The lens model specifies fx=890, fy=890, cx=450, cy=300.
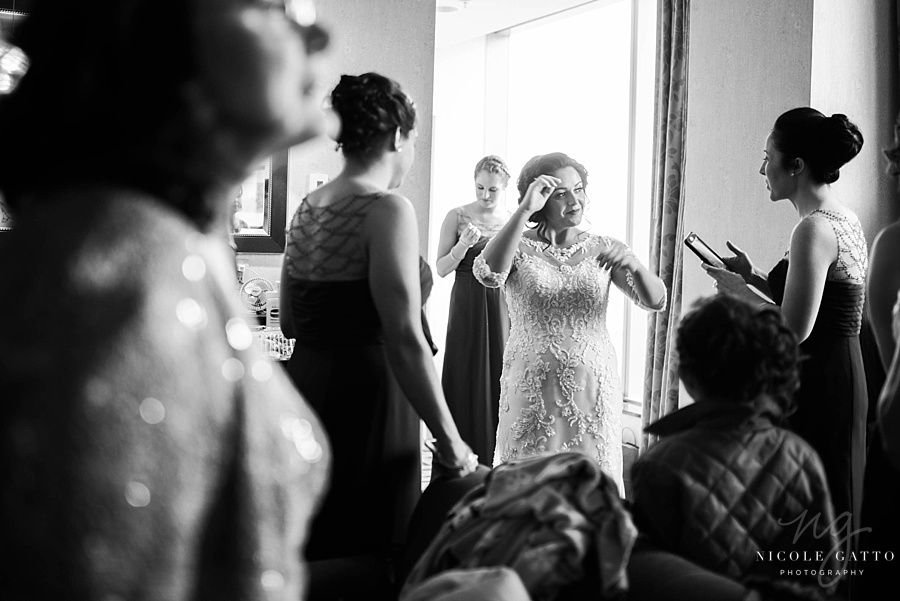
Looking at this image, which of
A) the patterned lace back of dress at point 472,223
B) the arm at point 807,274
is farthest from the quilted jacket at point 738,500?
the patterned lace back of dress at point 472,223

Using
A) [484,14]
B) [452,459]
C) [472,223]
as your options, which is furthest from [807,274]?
[484,14]

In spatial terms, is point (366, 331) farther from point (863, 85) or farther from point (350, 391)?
point (863, 85)

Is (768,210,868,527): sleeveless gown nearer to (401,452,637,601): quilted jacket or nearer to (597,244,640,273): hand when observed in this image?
(597,244,640,273): hand

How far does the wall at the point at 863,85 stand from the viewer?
140 inches

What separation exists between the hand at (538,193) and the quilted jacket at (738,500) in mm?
1599

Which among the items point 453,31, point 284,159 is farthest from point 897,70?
Result: point 453,31

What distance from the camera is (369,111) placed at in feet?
6.21

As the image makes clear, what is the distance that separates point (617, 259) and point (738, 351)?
5.12 ft

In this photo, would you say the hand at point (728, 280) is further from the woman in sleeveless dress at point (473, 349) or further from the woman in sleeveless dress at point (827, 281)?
the woman in sleeveless dress at point (473, 349)

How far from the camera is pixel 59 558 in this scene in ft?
1.54

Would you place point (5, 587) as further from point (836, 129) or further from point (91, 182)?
point (836, 129)

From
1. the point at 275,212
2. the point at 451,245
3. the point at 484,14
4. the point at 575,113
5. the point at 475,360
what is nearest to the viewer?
the point at 275,212

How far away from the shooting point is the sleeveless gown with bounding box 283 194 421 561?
1.93 meters

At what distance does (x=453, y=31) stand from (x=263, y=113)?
6.58m
